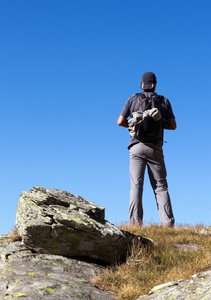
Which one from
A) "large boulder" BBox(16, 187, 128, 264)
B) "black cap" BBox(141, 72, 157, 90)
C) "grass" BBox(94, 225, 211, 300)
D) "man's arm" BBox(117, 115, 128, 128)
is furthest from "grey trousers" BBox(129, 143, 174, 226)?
"large boulder" BBox(16, 187, 128, 264)

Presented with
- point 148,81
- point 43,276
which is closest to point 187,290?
point 43,276

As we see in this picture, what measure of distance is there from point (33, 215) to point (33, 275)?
1344 mm

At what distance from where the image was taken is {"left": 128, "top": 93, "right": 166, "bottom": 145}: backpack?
1052 cm

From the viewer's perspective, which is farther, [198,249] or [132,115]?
[132,115]

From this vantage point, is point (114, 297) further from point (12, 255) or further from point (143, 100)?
point (143, 100)

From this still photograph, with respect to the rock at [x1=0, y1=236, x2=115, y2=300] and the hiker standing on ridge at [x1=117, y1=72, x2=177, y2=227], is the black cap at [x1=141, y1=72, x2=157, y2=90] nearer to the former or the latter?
the hiker standing on ridge at [x1=117, y1=72, x2=177, y2=227]

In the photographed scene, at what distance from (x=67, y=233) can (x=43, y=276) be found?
1074mm

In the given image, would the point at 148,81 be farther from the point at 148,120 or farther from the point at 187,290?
the point at 187,290

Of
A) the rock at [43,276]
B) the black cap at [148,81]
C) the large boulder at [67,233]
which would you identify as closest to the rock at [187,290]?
the rock at [43,276]

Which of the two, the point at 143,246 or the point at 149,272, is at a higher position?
the point at 143,246

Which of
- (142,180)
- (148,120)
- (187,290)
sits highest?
(148,120)

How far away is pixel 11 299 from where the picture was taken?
5.43 meters

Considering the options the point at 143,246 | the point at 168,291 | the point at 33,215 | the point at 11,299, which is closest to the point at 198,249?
the point at 143,246

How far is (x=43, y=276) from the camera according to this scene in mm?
6172
